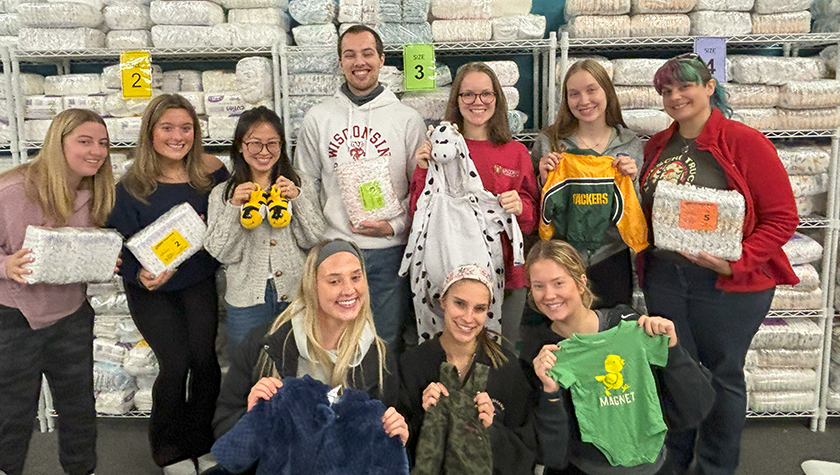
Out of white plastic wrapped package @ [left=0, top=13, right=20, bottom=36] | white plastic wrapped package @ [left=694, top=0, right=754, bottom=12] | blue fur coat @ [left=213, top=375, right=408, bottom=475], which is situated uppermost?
white plastic wrapped package @ [left=0, top=13, right=20, bottom=36]

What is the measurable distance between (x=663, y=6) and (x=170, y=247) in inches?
102

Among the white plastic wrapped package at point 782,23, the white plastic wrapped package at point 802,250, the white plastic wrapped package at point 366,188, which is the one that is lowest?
the white plastic wrapped package at point 802,250

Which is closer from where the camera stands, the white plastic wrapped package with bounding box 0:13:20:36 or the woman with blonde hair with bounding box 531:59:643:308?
the woman with blonde hair with bounding box 531:59:643:308

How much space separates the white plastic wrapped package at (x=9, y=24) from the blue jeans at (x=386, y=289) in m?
2.38

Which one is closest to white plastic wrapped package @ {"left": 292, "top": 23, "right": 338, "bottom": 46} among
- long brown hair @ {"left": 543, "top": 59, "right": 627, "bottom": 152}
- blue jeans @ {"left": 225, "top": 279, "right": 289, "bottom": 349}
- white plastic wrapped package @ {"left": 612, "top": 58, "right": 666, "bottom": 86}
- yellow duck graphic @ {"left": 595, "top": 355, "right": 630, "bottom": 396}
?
long brown hair @ {"left": 543, "top": 59, "right": 627, "bottom": 152}

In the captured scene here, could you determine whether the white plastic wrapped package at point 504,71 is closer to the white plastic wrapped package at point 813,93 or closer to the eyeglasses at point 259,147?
the eyeglasses at point 259,147

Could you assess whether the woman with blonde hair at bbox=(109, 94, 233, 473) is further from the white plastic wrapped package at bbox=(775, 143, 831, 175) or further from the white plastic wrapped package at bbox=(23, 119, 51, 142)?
the white plastic wrapped package at bbox=(775, 143, 831, 175)

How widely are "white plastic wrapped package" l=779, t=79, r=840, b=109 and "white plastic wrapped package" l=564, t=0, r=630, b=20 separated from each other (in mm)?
907

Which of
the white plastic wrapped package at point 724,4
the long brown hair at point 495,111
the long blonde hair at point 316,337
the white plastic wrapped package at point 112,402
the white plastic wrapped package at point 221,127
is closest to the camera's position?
the long blonde hair at point 316,337

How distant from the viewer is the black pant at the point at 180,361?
2635 millimetres

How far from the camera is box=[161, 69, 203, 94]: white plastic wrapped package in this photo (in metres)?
3.23

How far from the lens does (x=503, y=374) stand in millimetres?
2137

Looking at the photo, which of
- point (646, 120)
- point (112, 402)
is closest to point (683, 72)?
point (646, 120)

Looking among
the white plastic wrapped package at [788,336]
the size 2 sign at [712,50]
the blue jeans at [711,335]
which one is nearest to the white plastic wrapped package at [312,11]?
the size 2 sign at [712,50]
